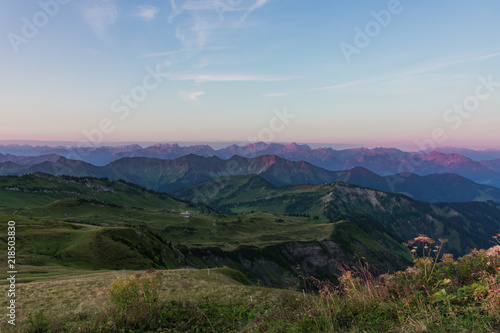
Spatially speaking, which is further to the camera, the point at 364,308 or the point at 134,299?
the point at 134,299

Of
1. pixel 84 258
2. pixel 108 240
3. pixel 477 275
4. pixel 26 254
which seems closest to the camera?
pixel 477 275

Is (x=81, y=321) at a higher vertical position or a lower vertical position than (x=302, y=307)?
lower

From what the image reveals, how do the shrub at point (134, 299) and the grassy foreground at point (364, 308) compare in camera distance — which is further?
the shrub at point (134, 299)

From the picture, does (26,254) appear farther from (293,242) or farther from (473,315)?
(293,242)

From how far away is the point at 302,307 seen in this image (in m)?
9.68

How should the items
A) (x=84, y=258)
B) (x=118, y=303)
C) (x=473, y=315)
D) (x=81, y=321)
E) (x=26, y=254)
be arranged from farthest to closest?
(x=84, y=258) → (x=26, y=254) → (x=81, y=321) → (x=118, y=303) → (x=473, y=315)

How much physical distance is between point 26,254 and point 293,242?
558 ft

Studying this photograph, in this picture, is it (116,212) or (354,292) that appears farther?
(116,212)

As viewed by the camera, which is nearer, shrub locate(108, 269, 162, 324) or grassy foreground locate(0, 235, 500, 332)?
grassy foreground locate(0, 235, 500, 332)

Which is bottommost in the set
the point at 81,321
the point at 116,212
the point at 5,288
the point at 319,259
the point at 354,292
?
the point at 319,259

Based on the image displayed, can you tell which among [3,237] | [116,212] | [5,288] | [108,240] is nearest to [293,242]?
[116,212]

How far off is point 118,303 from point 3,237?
5092 centimetres

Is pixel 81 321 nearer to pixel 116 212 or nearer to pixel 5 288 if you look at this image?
A: pixel 5 288

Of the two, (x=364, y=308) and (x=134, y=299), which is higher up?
(x=364, y=308)
